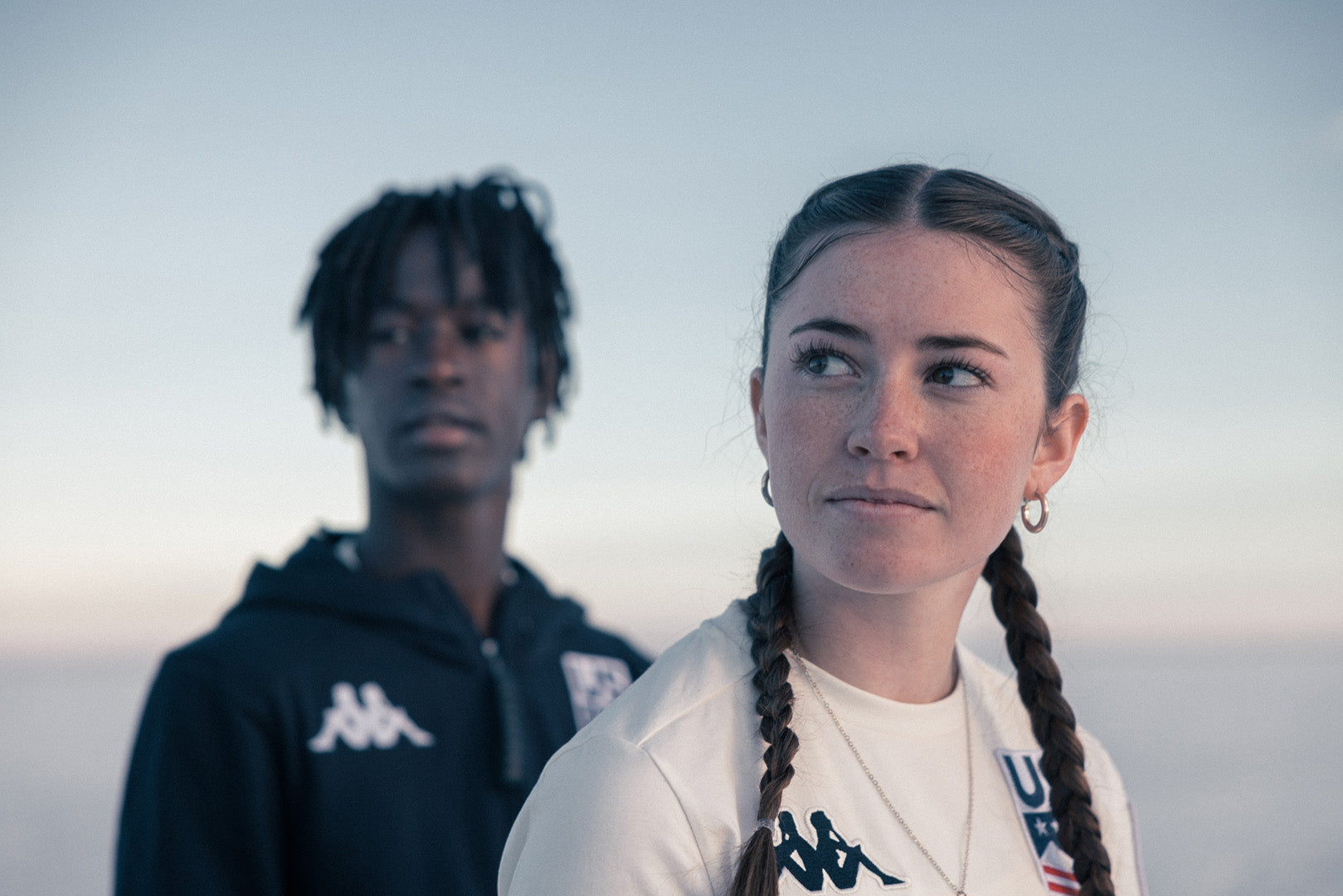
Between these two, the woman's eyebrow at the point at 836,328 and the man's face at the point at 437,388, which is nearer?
the woman's eyebrow at the point at 836,328

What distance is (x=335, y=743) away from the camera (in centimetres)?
267

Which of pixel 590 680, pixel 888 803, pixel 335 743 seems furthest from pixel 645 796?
pixel 590 680

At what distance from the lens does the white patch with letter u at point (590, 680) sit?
3090 mm

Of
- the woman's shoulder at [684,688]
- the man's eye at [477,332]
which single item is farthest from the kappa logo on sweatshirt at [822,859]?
the man's eye at [477,332]

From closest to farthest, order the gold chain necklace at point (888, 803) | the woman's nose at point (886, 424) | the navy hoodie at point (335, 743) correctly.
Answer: the woman's nose at point (886, 424), the gold chain necklace at point (888, 803), the navy hoodie at point (335, 743)

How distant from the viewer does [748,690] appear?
174 cm

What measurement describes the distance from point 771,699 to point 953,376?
54 cm

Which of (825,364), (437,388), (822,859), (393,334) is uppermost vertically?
(393,334)

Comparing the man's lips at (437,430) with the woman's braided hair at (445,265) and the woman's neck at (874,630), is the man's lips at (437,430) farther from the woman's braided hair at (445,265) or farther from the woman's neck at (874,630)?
the woman's neck at (874,630)

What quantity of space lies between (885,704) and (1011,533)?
47 centimetres

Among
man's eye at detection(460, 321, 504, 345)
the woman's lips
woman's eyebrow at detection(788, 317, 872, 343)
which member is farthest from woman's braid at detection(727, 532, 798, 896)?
man's eye at detection(460, 321, 504, 345)

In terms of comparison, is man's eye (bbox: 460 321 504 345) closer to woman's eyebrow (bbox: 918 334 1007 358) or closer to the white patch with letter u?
the white patch with letter u

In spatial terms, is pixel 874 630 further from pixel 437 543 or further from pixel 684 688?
pixel 437 543

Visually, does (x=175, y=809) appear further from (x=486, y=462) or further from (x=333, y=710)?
(x=486, y=462)
